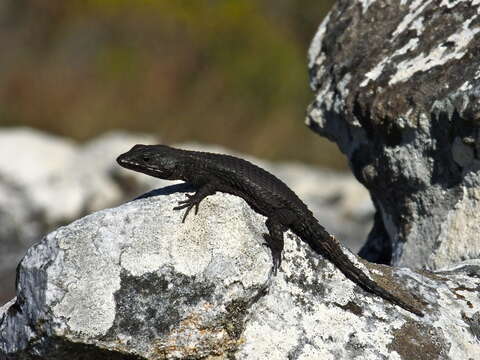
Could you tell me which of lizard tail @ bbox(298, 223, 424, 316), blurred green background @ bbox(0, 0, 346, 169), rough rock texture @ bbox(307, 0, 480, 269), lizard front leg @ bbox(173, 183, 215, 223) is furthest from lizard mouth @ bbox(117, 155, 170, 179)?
blurred green background @ bbox(0, 0, 346, 169)

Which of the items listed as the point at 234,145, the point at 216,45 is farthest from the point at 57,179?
the point at 216,45

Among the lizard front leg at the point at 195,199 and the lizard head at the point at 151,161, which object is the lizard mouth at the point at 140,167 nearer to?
the lizard head at the point at 151,161

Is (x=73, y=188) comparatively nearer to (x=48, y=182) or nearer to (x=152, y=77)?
(x=48, y=182)

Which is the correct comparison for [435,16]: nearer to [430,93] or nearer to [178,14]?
[430,93]

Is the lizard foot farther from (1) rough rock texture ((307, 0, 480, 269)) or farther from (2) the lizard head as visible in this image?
(1) rough rock texture ((307, 0, 480, 269))

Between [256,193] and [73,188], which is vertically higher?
[73,188]

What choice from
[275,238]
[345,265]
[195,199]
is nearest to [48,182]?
[195,199]
